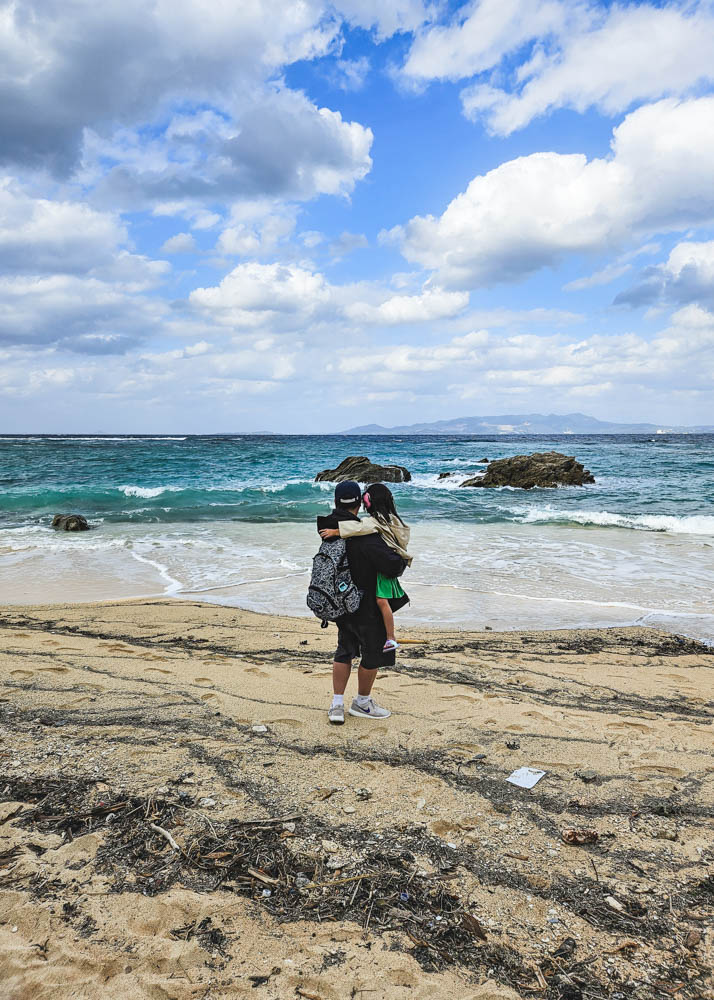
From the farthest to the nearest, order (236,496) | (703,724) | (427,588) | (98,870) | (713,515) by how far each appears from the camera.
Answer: (236,496), (713,515), (427,588), (703,724), (98,870)

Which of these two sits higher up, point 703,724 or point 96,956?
point 96,956

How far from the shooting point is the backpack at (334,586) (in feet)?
14.0

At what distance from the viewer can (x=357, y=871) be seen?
2705mm

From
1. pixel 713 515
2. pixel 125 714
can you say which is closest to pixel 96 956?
pixel 125 714

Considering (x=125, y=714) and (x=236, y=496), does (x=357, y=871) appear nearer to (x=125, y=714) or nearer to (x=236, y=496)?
(x=125, y=714)

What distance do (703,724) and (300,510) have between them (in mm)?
17215

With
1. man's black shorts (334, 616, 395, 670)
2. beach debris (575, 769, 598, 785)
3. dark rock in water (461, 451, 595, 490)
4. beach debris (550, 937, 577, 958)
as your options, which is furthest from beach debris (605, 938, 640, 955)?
Answer: dark rock in water (461, 451, 595, 490)

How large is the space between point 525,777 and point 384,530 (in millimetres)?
1937

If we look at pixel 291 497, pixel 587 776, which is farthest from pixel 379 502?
pixel 291 497

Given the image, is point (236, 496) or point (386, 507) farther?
point (236, 496)

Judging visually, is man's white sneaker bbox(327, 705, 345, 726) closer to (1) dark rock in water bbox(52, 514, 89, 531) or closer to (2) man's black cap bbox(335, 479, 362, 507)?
(2) man's black cap bbox(335, 479, 362, 507)

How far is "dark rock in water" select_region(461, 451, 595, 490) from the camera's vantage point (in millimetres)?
30259

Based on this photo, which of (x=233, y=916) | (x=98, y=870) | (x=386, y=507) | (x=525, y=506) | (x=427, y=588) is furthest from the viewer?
(x=525, y=506)

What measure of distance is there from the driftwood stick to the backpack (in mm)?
1736
